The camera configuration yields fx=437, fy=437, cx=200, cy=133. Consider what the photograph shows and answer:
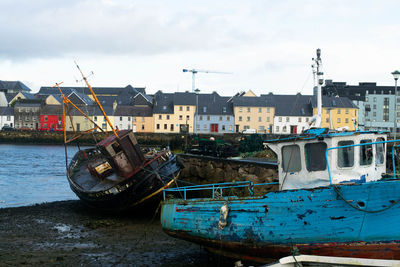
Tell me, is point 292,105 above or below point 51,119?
above

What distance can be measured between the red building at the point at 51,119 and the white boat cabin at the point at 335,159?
288 ft

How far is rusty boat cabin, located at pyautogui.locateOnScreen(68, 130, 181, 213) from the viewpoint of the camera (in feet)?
56.0

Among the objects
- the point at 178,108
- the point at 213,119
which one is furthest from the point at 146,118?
the point at 213,119

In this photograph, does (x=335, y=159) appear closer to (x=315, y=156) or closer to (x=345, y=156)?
(x=345, y=156)

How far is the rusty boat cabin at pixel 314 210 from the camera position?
8797 mm

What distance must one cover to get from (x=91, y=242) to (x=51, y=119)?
85.0m

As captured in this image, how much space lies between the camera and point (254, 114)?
81.8 metres

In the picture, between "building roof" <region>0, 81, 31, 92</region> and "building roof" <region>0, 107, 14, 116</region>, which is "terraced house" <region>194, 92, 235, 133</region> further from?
"building roof" <region>0, 81, 31, 92</region>

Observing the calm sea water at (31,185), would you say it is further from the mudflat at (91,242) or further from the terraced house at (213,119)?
the terraced house at (213,119)

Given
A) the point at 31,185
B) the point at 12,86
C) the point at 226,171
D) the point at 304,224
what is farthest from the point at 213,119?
the point at 12,86

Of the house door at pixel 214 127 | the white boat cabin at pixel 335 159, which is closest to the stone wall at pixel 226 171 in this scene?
the white boat cabin at pixel 335 159

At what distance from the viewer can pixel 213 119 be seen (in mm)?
82500

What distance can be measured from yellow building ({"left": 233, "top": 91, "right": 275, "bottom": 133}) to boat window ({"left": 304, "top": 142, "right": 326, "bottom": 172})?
234 ft

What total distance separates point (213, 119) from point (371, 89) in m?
50.1
